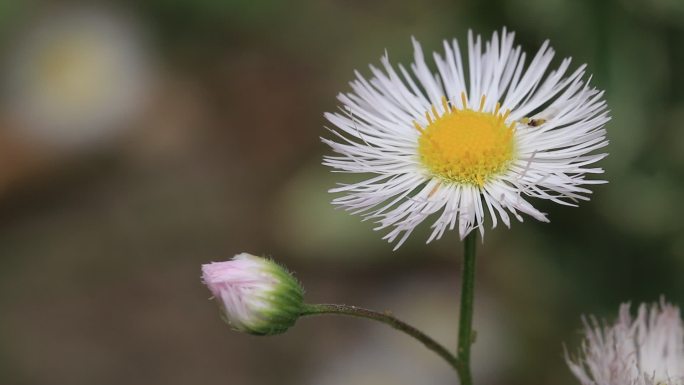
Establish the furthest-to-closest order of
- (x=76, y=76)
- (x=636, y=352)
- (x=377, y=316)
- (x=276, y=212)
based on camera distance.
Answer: (x=76, y=76) < (x=276, y=212) < (x=636, y=352) < (x=377, y=316)

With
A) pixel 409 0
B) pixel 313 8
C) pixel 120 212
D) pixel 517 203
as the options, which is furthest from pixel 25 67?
pixel 517 203

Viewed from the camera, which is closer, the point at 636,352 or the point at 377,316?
the point at 377,316

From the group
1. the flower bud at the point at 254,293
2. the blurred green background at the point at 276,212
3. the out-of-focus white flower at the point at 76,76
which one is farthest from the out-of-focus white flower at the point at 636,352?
the out-of-focus white flower at the point at 76,76

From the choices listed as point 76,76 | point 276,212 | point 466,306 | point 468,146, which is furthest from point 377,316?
point 76,76

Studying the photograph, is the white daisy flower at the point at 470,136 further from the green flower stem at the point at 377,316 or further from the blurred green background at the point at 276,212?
the blurred green background at the point at 276,212

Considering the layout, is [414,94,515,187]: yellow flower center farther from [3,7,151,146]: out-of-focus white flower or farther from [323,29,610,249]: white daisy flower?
[3,7,151,146]: out-of-focus white flower

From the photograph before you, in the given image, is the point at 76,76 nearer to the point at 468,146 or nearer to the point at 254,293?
the point at 468,146
